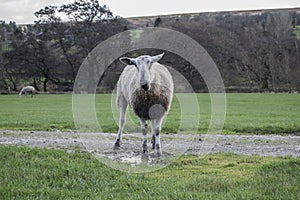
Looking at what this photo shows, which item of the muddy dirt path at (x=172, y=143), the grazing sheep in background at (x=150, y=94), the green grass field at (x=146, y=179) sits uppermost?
the grazing sheep in background at (x=150, y=94)

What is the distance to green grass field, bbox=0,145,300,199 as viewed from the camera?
20.1 ft

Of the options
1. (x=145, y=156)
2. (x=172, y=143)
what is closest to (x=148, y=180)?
(x=145, y=156)

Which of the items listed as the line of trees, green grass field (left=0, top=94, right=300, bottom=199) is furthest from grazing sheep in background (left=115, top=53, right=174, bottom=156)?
the line of trees

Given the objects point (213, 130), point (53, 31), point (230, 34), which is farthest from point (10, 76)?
point (213, 130)

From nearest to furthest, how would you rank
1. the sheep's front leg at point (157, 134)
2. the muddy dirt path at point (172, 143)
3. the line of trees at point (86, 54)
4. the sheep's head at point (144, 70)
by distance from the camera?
the sheep's head at point (144, 70) → the sheep's front leg at point (157, 134) → the muddy dirt path at point (172, 143) → the line of trees at point (86, 54)

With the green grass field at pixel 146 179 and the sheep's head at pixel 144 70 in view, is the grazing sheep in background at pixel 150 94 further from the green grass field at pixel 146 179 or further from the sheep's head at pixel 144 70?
the green grass field at pixel 146 179

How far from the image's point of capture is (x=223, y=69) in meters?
75.8

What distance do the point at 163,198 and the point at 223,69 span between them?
235ft

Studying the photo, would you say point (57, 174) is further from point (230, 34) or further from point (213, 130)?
point (230, 34)

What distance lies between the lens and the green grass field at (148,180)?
614 cm

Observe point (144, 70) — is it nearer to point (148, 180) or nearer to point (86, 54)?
point (148, 180)

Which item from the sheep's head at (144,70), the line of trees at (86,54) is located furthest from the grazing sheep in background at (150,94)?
the line of trees at (86,54)

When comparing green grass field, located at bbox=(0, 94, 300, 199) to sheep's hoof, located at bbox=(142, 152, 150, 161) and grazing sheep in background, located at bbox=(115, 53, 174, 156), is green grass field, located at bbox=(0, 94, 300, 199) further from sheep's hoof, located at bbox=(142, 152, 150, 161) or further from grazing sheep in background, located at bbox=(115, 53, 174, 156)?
grazing sheep in background, located at bbox=(115, 53, 174, 156)

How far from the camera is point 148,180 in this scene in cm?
717
